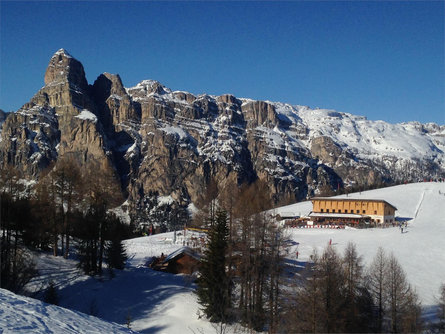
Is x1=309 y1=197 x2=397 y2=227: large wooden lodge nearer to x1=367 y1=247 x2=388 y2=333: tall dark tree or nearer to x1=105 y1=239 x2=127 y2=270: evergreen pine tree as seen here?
x1=367 y1=247 x2=388 y2=333: tall dark tree

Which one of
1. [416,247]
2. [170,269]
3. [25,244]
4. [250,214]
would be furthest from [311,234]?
[25,244]

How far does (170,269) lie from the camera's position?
1345 inches

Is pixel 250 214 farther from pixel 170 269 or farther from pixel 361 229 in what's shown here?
pixel 361 229

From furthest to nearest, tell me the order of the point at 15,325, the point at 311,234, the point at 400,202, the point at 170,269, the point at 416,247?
the point at 400,202 → the point at 311,234 → the point at 416,247 → the point at 170,269 → the point at 15,325

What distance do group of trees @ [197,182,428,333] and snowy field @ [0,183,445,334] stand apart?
259cm

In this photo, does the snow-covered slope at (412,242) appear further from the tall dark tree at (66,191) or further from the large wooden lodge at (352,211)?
the tall dark tree at (66,191)

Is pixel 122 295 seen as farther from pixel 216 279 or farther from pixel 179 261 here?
pixel 179 261

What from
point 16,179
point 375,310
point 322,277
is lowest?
point 375,310

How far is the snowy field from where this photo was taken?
9.59m

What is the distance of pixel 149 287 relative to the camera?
27188 millimetres

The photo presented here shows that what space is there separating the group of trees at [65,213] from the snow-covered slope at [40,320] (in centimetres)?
1661

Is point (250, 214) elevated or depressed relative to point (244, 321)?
elevated

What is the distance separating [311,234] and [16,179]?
45.8m

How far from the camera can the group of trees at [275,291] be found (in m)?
21.3
